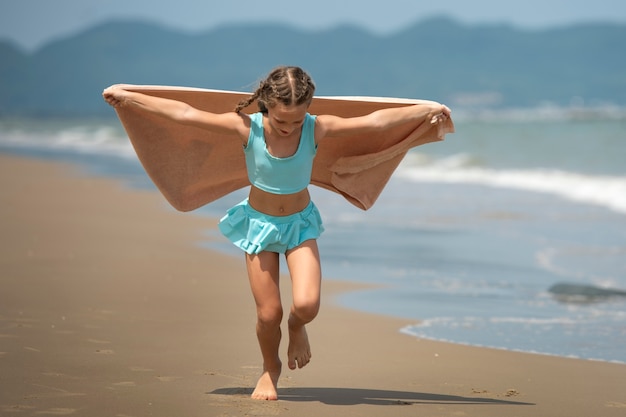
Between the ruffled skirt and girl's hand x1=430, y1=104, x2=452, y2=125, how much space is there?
0.87 metres

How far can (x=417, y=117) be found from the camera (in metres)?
5.84

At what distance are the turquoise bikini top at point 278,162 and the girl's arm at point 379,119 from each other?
0.24 feet

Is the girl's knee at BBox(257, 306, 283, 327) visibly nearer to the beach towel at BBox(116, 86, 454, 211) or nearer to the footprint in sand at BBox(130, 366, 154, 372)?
the footprint in sand at BBox(130, 366, 154, 372)

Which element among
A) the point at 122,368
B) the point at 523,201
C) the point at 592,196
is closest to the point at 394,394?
the point at 122,368

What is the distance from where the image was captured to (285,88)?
17.2ft

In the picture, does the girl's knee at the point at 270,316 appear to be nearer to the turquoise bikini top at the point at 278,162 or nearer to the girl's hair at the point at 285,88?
the turquoise bikini top at the point at 278,162

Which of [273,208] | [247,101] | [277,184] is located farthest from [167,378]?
[247,101]

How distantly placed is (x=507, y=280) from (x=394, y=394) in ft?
13.9

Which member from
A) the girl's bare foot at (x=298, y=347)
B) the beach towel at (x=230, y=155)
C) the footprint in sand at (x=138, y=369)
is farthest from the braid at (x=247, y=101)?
the footprint in sand at (x=138, y=369)

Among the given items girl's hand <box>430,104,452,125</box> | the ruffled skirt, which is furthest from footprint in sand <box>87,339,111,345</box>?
girl's hand <box>430,104,452,125</box>

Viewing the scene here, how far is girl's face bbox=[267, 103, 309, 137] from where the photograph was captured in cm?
528

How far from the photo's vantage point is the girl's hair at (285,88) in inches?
207

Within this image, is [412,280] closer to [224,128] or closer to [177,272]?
[177,272]

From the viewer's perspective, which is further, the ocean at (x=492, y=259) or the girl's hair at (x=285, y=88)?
the ocean at (x=492, y=259)
